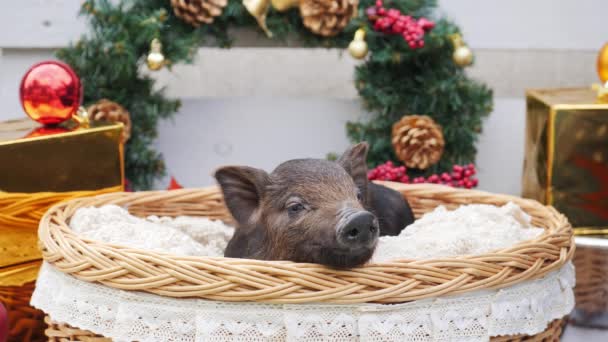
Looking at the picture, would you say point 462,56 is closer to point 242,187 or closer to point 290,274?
point 242,187

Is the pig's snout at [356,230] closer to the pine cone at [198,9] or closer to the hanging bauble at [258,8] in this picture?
the hanging bauble at [258,8]

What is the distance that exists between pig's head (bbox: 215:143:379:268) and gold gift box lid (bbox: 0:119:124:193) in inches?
18.8

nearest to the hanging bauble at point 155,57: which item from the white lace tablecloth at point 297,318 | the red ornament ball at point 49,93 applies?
the red ornament ball at point 49,93

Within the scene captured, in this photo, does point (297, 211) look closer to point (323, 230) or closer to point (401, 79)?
point (323, 230)

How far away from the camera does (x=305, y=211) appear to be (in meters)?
1.39

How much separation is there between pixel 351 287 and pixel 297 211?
0.22 m

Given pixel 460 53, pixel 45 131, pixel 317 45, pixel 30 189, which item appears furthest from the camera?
pixel 317 45

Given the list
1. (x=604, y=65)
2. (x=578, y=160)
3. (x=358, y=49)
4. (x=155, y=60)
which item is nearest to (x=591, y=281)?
(x=578, y=160)

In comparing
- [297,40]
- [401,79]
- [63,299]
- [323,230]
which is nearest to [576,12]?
[401,79]

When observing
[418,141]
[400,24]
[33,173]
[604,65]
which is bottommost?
[418,141]

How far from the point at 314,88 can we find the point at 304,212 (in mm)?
1630

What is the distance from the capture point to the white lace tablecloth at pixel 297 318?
4.04ft

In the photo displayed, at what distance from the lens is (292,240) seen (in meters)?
1.37

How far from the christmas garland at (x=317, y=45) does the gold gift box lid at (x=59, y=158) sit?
1.52ft
